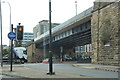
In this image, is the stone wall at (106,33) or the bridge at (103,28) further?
the bridge at (103,28)

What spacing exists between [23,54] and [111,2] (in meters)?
28.4

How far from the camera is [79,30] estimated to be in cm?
4131

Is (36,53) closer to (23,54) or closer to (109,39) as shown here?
(23,54)

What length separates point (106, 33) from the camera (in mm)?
27359

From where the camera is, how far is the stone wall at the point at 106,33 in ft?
90.6

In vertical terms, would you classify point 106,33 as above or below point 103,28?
below

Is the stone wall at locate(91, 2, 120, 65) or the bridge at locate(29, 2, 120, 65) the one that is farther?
the bridge at locate(29, 2, 120, 65)

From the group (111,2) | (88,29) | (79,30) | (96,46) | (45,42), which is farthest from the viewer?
(45,42)

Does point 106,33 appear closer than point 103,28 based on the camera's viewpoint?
Yes

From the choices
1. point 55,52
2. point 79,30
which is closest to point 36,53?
point 55,52

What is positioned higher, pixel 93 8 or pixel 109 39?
pixel 93 8

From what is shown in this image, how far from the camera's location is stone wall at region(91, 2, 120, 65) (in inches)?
1087

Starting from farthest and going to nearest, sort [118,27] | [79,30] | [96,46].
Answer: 1. [79,30]
2. [96,46]
3. [118,27]

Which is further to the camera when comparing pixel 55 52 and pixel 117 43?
pixel 55 52
